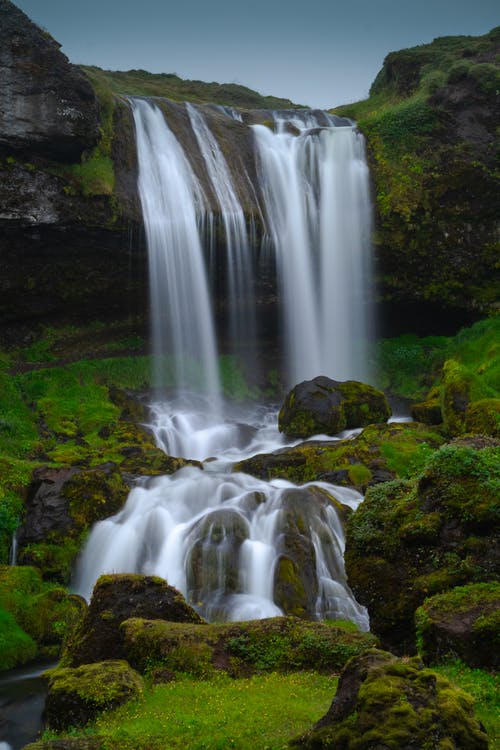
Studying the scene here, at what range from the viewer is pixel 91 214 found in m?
22.5

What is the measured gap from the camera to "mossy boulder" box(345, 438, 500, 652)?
7.06 meters

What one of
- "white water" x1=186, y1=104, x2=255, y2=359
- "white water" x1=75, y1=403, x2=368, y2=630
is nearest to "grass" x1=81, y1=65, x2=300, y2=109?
"white water" x1=186, y1=104, x2=255, y2=359

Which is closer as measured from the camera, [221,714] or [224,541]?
[221,714]

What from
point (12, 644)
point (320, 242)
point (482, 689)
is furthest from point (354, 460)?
point (320, 242)

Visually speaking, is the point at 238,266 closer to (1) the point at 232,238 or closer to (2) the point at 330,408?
(1) the point at 232,238

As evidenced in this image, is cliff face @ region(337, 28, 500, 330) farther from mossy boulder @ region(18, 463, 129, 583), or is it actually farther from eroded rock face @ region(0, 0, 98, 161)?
mossy boulder @ region(18, 463, 129, 583)

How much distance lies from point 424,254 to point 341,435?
11195mm

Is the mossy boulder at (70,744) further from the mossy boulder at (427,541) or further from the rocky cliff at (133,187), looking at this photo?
the rocky cliff at (133,187)

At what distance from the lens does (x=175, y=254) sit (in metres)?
24.2

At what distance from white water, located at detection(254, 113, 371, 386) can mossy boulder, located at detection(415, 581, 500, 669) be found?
2061 cm

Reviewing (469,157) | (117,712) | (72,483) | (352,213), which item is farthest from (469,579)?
(469,157)

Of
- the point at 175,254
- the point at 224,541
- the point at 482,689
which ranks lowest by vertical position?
the point at 224,541

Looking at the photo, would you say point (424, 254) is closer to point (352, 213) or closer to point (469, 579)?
point (352, 213)

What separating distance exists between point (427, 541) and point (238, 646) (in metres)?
2.47
